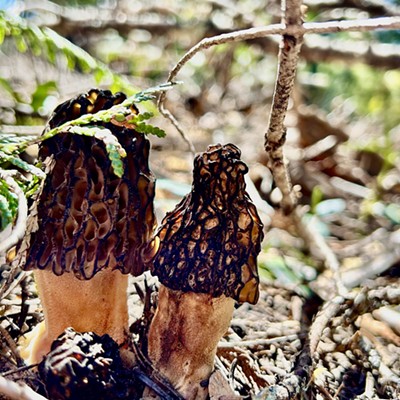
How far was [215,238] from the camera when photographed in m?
2.10

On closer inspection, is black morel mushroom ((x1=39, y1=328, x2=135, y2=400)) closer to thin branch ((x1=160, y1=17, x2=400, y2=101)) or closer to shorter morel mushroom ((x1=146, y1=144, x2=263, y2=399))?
shorter morel mushroom ((x1=146, y1=144, x2=263, y2=399))

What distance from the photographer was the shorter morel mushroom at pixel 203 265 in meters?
2.10

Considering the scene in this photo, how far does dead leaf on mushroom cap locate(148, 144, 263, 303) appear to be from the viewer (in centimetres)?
209

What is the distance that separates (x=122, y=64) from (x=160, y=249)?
5.55 metres

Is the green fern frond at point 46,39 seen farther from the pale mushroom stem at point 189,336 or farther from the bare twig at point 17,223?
the pale mushroom stem at point 189,336

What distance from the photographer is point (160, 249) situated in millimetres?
2154

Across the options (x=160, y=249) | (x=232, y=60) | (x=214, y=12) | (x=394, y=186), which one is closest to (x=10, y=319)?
(x=160, y=249)

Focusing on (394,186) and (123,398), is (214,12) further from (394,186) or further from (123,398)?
(123,398)

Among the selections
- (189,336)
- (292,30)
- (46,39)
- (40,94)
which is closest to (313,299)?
(189,336)

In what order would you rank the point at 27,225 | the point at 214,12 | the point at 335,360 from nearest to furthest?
the point at 27,225, the point at 335,360, the point at 214,12

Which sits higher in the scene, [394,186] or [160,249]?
[394,186]

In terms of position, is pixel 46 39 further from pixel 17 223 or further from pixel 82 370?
pixel 82 370

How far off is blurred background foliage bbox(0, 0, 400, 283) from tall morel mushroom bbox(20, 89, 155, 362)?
117 centimetres

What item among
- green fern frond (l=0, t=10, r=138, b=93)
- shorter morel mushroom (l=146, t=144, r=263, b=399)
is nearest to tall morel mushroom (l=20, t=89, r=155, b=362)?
shorter morel mushroom (l=146, t=144, r=263, b=399)
